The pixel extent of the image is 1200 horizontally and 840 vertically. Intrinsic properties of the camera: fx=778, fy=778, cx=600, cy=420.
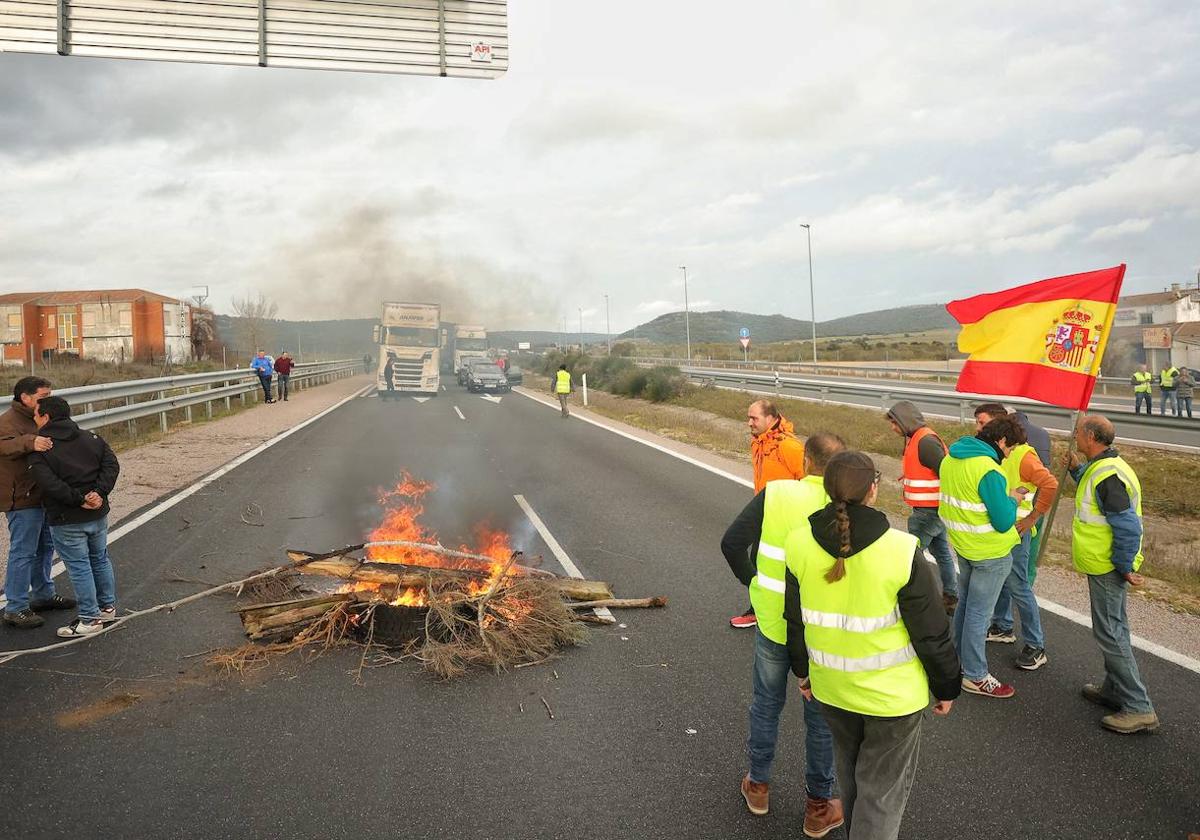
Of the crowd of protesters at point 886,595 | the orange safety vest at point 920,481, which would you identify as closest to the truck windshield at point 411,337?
the crowd of protesters at point 886,595

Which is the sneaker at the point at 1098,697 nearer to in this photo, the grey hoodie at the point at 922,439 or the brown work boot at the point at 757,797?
the grey hoodie at the point at 922,439

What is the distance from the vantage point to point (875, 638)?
279 cm

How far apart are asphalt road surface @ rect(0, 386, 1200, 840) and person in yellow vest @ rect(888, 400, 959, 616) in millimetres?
784

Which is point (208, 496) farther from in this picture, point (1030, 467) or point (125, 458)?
point (1030, 467)

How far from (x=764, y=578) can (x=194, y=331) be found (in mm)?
68551

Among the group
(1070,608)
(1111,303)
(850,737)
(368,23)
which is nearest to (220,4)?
(368,23)

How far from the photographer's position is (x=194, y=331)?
62.8 meters

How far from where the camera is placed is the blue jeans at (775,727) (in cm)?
336

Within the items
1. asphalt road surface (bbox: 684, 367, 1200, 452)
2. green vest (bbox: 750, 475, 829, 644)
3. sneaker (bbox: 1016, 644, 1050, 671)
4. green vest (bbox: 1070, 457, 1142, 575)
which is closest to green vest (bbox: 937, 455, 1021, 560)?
green vest (bbox: 1070, 457, 1142, 575)

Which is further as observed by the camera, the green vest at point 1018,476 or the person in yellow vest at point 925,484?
the person in yellow vest at point 925,484

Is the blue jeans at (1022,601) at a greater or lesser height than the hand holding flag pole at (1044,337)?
lesser

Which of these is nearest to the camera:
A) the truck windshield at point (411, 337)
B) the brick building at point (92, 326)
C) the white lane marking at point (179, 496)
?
the white lane marking at point (179, 496)

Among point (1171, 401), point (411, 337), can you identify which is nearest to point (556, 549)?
point (1171, 401)

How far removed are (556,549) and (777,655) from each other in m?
4.39
